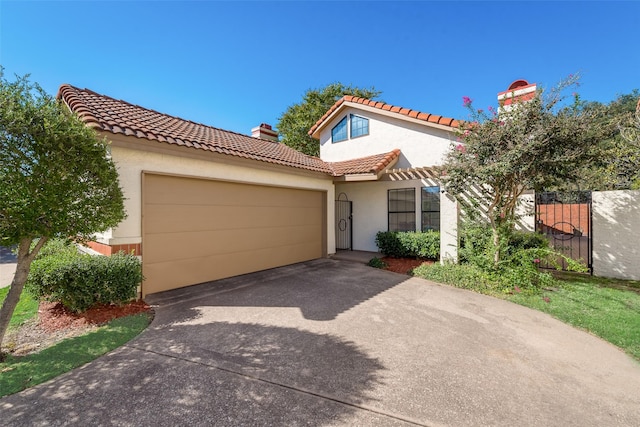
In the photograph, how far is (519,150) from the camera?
19.8ft

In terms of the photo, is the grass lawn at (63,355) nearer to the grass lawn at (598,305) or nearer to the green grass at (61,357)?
the green grass at (61,357)

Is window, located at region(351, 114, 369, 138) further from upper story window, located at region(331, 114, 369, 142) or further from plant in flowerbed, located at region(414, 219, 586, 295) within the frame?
plant in flowerbed, located at region(414, 219, 586, 295)

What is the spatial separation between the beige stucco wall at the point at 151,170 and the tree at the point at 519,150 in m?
5.42

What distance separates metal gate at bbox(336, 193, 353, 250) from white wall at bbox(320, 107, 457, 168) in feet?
7.52

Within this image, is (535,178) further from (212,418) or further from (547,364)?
(212,418)

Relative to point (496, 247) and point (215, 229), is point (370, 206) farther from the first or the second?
point (215, 229)

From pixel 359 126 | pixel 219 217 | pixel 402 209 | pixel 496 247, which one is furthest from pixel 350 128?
pixel 496 247

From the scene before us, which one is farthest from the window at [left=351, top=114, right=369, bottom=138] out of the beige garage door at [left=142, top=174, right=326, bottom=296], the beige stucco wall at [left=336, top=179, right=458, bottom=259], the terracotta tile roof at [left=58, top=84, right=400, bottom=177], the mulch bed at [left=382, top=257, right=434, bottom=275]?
the mulch bed at [left=382, top=257, right=434, bottom=275]

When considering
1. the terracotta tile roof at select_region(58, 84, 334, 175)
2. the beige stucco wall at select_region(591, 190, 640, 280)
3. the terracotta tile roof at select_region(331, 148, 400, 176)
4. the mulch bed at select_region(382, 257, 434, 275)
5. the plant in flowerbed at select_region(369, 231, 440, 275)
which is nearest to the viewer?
the terracotta tile roof at select_region(58, 84, 334, 175)

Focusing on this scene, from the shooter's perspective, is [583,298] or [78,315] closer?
[78,315]

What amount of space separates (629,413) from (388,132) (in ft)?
34.4

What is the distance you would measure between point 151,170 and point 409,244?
8120 millimetres

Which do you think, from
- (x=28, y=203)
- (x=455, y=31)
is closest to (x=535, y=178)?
(x=455, y=31)

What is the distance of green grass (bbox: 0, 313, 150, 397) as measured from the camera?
295cm
